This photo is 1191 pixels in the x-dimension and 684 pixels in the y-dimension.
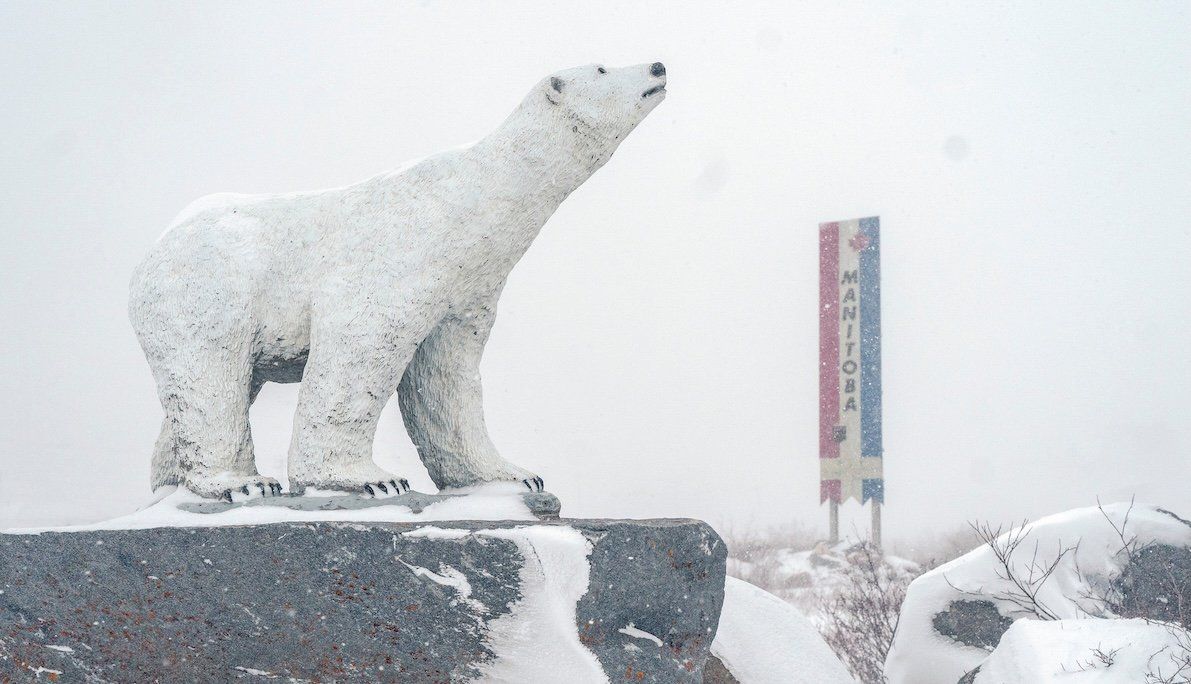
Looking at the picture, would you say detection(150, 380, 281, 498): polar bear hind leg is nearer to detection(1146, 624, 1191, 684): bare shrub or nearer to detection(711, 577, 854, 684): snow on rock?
detection(711, 577, 854, 684): snow on rock

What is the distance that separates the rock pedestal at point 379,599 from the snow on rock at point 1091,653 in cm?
112

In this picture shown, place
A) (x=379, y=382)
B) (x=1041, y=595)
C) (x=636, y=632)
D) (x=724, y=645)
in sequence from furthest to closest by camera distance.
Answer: (x=1041, y=595), (x=724, y=645), (x=379, y=382), (x=636, y=632)

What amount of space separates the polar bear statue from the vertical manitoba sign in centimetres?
1066

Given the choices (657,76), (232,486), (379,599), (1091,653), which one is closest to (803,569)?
(1091,653)

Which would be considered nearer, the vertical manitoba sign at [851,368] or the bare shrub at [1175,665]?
the bare shrub at [1175,665]

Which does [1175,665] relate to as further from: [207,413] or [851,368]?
[851,368]

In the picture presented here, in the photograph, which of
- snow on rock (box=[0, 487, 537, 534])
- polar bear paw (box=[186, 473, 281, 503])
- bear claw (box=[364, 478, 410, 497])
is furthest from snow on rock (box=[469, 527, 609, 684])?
polar bear paw (box=[186, 473, 281, 503])

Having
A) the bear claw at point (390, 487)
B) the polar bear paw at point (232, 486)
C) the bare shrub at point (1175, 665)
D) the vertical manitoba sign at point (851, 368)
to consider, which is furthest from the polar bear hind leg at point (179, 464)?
the vertical manitoba sign at point (851, 368)

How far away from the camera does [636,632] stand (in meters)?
A: 2.03

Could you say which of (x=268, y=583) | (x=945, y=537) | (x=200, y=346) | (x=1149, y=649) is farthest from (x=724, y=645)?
(x=945, y=537)

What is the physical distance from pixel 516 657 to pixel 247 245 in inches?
55.1

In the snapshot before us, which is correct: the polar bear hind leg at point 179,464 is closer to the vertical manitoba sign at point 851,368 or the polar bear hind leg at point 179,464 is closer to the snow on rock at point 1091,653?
the snow on rock at point 1091,653

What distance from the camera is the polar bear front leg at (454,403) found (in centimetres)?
288

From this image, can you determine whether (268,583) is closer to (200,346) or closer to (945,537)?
(200,346)
